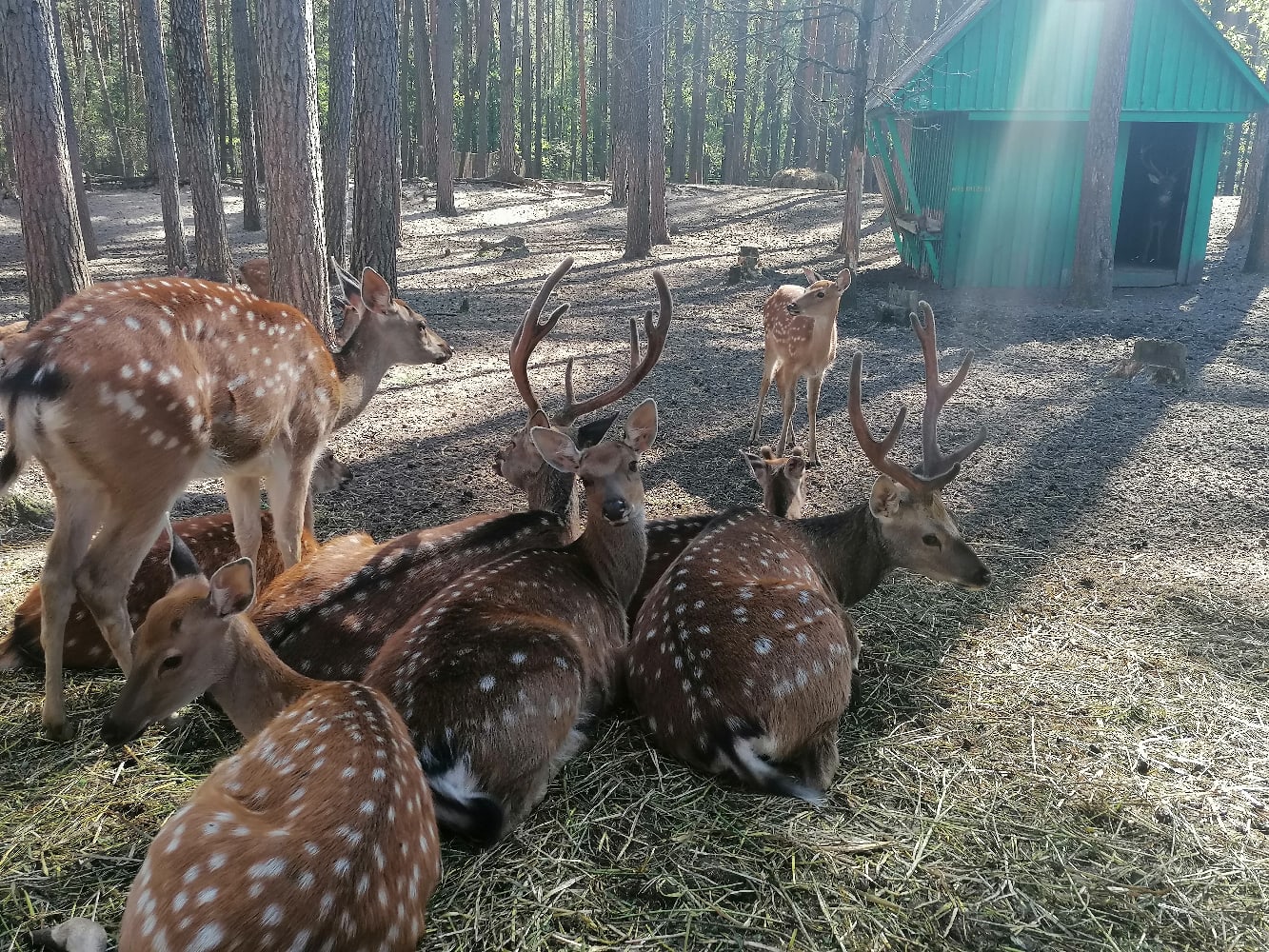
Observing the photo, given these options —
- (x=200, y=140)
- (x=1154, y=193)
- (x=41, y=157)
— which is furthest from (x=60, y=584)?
(x=1154, y=193)

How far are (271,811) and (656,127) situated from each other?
14.5 metres

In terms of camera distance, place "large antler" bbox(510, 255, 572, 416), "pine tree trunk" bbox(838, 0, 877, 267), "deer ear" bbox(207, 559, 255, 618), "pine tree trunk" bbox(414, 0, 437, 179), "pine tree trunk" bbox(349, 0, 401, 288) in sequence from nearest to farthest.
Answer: "deer ear" bbox(207, 559, 255, 618) → "large antler" bbox(510, 255, 572, 416) → "pine tree trunk" bbox(349, 0, 401, 288) → "pine tree trunk" bbox(838, 0, 877, 267) → "pine tree trunk" bbox(414, 0, 437, 179)

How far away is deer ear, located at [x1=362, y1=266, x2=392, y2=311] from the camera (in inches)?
214

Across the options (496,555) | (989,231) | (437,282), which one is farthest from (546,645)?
(989,231)

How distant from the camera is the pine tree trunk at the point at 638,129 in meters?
14.1

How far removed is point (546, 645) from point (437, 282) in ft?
34.0

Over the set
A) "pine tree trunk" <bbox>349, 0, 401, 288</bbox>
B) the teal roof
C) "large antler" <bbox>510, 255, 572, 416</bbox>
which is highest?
the teal roof

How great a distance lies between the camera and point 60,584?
3357mm

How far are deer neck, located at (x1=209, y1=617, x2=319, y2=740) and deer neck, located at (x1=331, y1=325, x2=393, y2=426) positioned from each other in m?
2.27

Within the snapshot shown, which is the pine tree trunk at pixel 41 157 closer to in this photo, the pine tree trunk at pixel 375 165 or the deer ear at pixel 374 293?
the deer ear at pixel 374 293

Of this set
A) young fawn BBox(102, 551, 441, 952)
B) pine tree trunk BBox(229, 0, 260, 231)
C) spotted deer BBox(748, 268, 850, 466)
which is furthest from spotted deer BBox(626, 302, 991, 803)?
pine tree trunk BBox(229, 0, 260, 231)

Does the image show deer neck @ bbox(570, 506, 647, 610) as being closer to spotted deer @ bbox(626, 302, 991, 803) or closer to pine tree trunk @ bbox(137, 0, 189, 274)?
spotted deer @ bbox(626, 302, 991, 803)

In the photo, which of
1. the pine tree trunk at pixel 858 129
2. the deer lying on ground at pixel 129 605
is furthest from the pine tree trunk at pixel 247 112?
the deer lying on ground at pixel 129 605

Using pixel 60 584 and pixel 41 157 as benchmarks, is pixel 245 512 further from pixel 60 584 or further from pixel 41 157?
pixel 41 157
